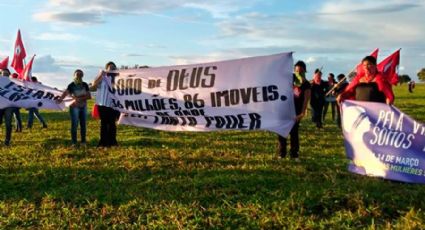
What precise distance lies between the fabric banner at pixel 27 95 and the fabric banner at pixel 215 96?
294cm

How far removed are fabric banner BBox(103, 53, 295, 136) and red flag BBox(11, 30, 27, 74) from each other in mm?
10926

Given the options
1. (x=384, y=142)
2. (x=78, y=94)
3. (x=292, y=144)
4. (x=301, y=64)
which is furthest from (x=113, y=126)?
(x=384, y=142)

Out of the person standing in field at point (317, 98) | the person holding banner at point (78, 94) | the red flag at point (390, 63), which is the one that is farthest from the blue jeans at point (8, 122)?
the red flag at point (390, 63)

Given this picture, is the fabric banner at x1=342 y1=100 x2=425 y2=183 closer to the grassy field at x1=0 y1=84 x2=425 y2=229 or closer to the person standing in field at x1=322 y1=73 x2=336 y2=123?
the grassy field at x1=0 y1=84 x2=425 y2=229

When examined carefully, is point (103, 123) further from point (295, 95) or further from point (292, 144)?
point (295, 95)

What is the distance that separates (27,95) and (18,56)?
781 centimetres

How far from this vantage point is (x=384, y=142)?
7.05 m

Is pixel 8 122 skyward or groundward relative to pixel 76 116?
groundward

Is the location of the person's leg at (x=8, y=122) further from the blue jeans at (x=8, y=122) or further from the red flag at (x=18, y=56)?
the red flag at (x=18, y=56)

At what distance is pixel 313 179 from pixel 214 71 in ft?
8.95

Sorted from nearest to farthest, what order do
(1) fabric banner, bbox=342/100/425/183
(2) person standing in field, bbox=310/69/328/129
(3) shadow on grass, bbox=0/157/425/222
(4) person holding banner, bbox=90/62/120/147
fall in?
1. (3) shadow on grass, bbox=0/157/425/222
2. (1) fabric banner, bbox=342/100/425/183
3. (4) person holding banner, bbox=90/62/120/147
4. (2) person standing in field, bbox=310/69/328/129

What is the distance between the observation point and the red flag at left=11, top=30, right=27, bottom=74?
19.8 meters

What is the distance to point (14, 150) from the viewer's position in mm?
11398

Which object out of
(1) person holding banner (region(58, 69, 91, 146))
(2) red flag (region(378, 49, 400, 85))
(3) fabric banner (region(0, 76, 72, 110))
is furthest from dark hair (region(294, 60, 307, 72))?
(3) fabric banner (region(0, 76, 72, 110))
